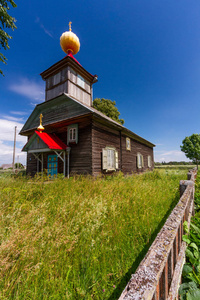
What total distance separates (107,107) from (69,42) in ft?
40.4

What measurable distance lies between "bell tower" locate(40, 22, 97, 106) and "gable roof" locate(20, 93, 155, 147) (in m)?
0.77

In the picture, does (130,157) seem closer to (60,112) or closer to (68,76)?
(60,112)

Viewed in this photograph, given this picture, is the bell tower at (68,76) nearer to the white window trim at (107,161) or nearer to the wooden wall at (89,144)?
the wooden wall at (89,144)

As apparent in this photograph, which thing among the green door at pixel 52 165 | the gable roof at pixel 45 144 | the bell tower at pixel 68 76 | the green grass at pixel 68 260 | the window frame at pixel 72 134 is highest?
the bell tower at pixel 68 76

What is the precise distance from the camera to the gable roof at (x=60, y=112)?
8.59 metres

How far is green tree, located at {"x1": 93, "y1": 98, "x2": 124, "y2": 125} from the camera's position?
22348 millimetres

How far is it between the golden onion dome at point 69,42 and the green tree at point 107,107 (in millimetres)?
11326

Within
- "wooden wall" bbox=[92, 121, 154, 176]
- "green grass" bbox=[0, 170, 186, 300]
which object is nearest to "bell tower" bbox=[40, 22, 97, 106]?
"wooden wall" bbox=[92, 121, 154, 176]

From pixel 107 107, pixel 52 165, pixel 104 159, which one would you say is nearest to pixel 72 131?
pixel 104 159

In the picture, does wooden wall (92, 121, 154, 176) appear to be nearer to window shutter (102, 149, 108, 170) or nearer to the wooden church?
the wooden church

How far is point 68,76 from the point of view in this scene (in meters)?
10.1

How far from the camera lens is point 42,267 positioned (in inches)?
60.7

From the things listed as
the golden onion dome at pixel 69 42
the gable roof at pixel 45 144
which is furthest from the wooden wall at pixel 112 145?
the golden onion dome at pixel 69 42

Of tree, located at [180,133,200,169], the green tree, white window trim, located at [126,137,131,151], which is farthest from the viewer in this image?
tree, located at [180,133,200,169]
